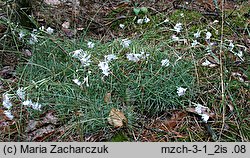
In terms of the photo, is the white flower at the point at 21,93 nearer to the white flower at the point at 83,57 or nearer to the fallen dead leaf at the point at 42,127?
the fallen dead leaf at the point at 42,127

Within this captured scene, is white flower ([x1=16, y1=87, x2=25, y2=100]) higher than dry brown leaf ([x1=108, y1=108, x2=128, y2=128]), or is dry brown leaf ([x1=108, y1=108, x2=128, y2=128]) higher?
white flower ([x1=16, y1=87, x2=25, y2=100])

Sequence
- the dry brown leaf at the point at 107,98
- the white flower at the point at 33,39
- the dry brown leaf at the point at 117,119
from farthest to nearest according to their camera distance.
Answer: the white flower at the point at 33,39 < the dry brown leaf at the point at 107,98 < the dry brown leaf at the point at 117,119

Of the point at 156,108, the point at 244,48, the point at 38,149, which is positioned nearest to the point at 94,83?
the point at 156,108

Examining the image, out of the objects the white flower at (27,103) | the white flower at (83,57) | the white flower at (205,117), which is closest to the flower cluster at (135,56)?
the white flower at (83,57)

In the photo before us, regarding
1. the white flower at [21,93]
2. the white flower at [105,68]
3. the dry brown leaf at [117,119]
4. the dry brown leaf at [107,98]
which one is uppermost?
the white flower at [105,68]

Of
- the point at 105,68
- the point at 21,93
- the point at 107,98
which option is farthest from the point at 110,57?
the point at 21,93

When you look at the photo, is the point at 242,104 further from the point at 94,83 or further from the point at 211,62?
the point at 94,83

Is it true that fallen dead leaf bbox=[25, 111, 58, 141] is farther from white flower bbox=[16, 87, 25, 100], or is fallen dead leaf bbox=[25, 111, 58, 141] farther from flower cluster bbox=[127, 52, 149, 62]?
flower cluster bbox=[127, 52, 149, 62]

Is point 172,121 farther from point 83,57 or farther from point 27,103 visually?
point 27,103

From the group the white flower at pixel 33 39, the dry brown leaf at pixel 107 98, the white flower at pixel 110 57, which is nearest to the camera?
the dry brown leaf at pixel 107 98

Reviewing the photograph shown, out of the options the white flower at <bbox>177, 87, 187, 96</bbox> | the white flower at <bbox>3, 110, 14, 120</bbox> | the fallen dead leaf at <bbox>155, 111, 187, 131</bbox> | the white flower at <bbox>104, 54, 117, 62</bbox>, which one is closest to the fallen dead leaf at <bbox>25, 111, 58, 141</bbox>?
the white flower at <bbox>3, 110, 14, 120</bbox>
